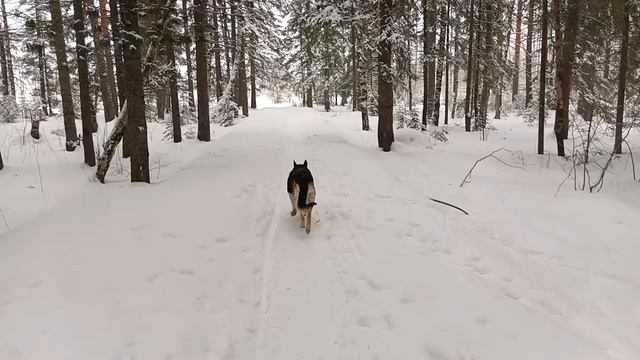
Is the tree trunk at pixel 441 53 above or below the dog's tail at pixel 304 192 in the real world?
above

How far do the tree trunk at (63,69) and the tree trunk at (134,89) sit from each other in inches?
183

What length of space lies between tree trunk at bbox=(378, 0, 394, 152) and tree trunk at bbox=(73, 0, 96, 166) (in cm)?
853

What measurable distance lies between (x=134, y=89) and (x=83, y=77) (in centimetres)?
380

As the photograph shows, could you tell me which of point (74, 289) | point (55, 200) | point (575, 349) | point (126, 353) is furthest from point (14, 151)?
point (575, 349)

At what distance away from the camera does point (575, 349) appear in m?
4.05

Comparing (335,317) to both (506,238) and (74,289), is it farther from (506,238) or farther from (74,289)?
(506,238)

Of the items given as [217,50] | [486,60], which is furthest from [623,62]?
[217,50]

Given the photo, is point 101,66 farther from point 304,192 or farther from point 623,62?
point 623,62

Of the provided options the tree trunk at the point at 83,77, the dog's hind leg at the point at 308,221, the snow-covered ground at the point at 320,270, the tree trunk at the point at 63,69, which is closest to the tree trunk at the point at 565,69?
the snow-covered ground at the point at 320,270

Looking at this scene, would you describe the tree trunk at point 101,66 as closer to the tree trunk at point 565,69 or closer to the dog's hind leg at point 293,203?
the dog's hind leg at point 293,203

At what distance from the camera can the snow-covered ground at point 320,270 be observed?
423cm

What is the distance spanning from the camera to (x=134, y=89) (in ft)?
30.0

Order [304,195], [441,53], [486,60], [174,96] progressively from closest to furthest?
[304,195], [174,96], [441,53], [486,60]

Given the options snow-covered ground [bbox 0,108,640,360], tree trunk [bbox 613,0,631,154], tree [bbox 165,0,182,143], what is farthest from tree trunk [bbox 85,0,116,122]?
tree trunk [bbox 613,0,631,154]
